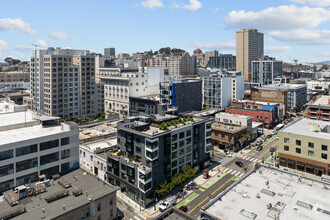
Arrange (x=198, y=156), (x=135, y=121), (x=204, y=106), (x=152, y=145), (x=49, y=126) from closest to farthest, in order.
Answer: (x=152, y=145) < (x=49, y=126) < (x=135, y=121) < (x=198, y=156) < (x=204, y=106)

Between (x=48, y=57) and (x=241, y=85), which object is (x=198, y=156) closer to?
(x=48, y=57)

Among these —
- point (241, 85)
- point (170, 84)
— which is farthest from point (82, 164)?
point (241, 85)

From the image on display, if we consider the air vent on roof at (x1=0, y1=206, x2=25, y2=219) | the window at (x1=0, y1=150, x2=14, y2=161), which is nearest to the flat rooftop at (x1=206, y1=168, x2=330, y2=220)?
the air vent on roof at (x1=0, y1=206, x2=25, y2=219)

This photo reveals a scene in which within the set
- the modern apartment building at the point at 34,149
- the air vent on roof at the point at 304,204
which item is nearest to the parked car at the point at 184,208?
the air vent on roof at the point at 304,204

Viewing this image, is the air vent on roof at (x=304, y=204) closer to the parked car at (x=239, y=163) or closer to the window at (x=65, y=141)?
the parked car at (x=239, y=163)

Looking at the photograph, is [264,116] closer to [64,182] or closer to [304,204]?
[304,204]

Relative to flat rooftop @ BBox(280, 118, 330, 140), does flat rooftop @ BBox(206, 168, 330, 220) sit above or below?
below

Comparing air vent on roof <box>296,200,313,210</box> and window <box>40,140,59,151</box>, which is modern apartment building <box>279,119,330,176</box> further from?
window <box>40,140,59,151</box>
